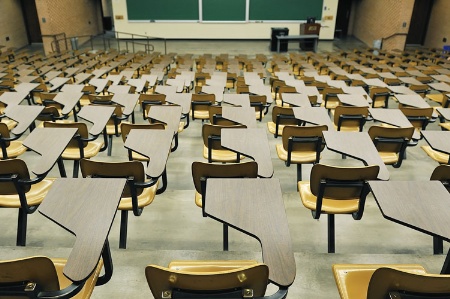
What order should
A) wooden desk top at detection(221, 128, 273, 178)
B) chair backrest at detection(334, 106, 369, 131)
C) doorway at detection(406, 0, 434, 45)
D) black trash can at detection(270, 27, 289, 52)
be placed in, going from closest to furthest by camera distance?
1. wooden desk top at detection(221, 128, 273, 178)
2. chair backrest at detection(334, 106, 369, 131)
3. black trash can at detection(270, 27, 289, 52)
4. doorway at detection(406, 0, 434, 45)

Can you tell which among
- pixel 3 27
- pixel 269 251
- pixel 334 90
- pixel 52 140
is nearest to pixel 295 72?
pixel 334 90

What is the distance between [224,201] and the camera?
1.95 meters

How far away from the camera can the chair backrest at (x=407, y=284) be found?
4.45 ft

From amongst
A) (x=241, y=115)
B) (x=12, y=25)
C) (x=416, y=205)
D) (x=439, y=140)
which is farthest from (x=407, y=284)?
(x=12, y=25)

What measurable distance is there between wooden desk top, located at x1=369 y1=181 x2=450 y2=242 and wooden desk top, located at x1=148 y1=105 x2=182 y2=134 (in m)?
2.16

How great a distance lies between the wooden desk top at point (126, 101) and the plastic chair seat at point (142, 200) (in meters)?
1.76

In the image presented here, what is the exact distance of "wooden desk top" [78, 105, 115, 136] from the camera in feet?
11.4

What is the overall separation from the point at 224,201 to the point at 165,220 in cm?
118

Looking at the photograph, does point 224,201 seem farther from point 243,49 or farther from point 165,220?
Result: point 243,49

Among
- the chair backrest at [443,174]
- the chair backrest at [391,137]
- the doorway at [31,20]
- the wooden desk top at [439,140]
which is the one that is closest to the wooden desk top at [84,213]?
the chair backrest at [443,174]

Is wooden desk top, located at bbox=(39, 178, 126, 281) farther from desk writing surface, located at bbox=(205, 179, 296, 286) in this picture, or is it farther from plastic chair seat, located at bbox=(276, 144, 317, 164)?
plastic chair seat, located at bbox=(276, 144, 317, 164)

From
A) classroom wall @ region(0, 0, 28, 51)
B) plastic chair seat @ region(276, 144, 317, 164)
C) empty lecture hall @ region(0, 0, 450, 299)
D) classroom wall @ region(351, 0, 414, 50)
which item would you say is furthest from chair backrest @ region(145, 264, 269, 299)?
classroom wall @ region(0, 0, 28, 51)

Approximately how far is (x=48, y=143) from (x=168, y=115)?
4.40 feet

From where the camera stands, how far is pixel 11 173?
7.98 feet
